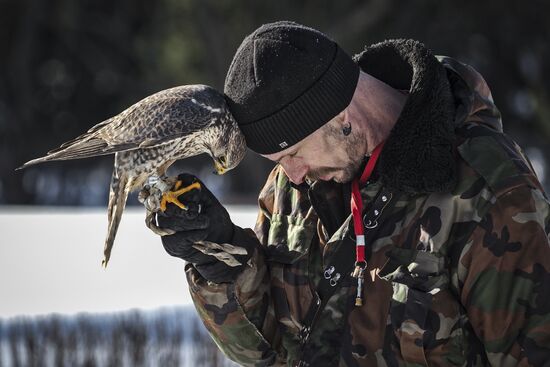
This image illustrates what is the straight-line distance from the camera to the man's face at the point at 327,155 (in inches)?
98.5

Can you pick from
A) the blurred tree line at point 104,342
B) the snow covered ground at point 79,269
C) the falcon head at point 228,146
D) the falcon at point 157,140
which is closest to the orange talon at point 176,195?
the falcon at point 157,140

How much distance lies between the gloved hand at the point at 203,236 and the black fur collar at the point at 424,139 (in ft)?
1.58

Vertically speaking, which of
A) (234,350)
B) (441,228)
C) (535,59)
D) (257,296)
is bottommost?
(535,59)

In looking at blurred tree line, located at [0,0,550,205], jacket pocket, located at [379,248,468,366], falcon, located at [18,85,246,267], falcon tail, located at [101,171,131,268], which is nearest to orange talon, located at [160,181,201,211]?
falcon, located at [18,85,246,267]

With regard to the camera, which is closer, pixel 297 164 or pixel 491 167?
pixel 491 167

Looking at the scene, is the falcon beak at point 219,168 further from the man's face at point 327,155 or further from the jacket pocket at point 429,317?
the jacket pocket at point 429,317

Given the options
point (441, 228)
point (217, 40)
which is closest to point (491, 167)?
point (441, 228)

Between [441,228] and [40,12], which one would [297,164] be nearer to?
[441,228]

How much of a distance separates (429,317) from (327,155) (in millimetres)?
526

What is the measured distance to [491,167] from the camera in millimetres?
2260

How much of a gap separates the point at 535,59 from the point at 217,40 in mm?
5937

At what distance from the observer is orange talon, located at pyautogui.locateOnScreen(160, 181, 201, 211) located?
2.52m

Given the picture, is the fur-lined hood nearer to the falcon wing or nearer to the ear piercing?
the ear piercing

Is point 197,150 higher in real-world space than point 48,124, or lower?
higher
